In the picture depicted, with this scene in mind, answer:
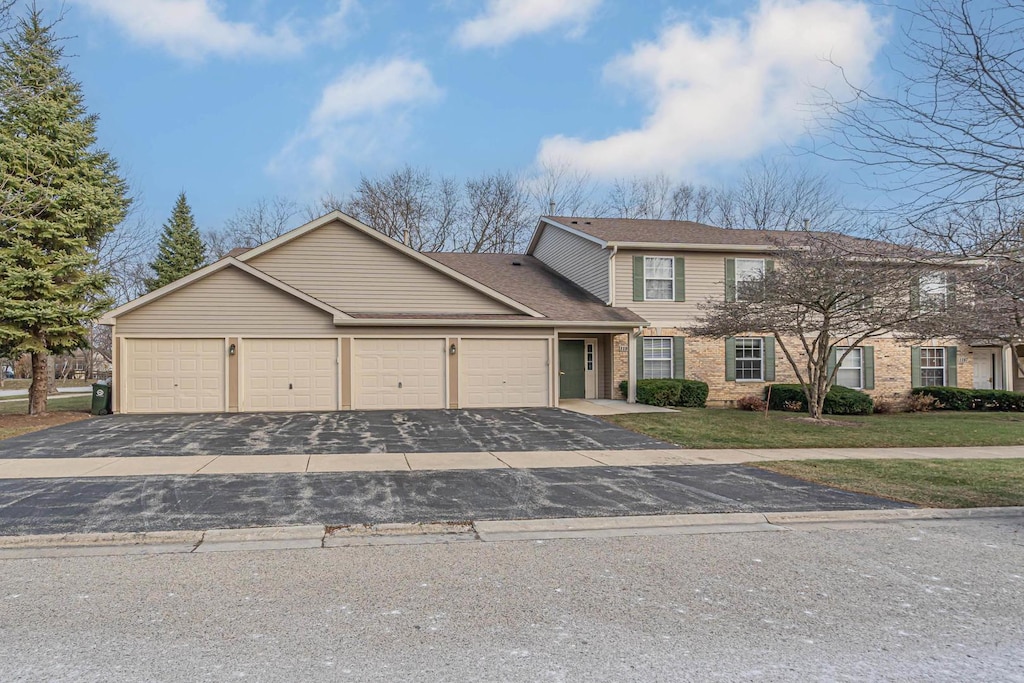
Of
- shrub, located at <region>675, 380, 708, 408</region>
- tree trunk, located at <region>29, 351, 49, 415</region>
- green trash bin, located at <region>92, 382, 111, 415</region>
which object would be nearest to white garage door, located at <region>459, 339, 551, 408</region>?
shrub, located at <region>675, 380, 708, 408</region>

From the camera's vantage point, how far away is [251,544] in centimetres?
584

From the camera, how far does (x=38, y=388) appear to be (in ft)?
Result: 54.5

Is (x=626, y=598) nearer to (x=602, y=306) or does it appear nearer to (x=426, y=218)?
(x=602, y=306)

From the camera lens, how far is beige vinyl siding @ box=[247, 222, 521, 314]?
723 inches

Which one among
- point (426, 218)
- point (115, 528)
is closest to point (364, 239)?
point (115, 528)

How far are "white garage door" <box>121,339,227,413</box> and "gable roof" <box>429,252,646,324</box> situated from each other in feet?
25.6

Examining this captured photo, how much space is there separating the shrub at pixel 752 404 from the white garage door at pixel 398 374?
950 cm

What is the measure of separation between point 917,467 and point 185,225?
36.6 meters

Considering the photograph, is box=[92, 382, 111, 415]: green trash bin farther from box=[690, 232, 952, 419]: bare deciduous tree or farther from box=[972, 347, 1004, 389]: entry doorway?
box=[972, 347, 1004, 389]: entry doorway

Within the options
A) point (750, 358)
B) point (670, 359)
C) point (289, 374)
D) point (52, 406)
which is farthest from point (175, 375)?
point (750, 358)

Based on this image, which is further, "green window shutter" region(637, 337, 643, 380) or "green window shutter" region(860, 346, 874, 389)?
"green window shutter" region(860, 346, 874, 389)

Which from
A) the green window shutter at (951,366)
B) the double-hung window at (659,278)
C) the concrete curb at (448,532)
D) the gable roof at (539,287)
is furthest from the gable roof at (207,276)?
the green window shutter at (951,366)

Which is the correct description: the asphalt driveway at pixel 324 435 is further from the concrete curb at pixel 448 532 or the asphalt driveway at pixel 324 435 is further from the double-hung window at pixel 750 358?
the double-hung window at pixel 750 358

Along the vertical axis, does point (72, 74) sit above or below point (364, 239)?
above
